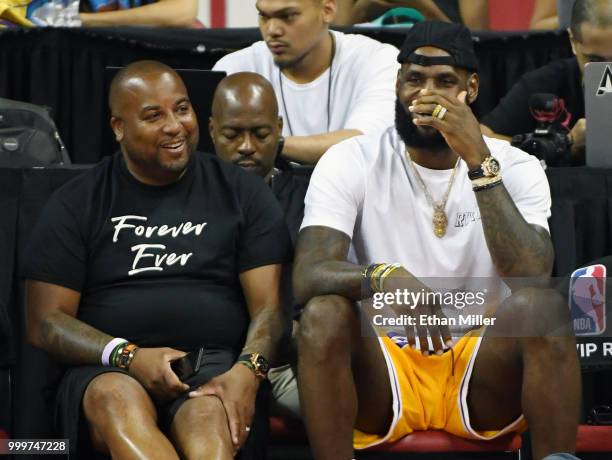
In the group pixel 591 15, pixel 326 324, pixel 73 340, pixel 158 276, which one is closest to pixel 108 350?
pixel 73 340

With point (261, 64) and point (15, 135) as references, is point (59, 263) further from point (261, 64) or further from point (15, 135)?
point (261, 64)

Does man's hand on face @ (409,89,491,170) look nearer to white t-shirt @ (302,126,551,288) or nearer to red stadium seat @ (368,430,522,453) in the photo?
Result: white t-shirt @ (302,126,551,288)

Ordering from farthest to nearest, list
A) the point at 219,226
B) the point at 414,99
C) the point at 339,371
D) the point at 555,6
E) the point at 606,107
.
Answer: the point at 555,6 → the point at 606,107 → the point at 414,99 → the point at 219,226 → the point at 339,371

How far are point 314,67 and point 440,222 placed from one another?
59.4 inches

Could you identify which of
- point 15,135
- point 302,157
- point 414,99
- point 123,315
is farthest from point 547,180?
point 15,135

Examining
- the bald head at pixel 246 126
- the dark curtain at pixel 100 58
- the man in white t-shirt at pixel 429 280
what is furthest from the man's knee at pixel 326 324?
the dark curtain at pixel 100 58

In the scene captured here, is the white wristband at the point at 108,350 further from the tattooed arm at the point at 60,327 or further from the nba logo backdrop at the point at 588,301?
the nba logo backdrop at the point at 588,301

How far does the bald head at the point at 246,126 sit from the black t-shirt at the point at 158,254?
0.68 meters

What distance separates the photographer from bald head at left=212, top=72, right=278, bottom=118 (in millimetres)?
4102

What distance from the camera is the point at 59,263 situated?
3256mm

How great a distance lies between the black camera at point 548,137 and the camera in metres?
4.24

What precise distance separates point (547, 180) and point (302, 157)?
3.13 feet

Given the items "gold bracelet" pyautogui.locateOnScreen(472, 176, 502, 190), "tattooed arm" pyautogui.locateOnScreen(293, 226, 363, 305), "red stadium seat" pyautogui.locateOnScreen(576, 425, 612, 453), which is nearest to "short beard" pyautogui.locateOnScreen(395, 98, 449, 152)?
"gold bracelet" pyautogui.locateOnScreen(472, 176, 502, 190)

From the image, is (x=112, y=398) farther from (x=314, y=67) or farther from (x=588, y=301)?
(x=314, y=67)
